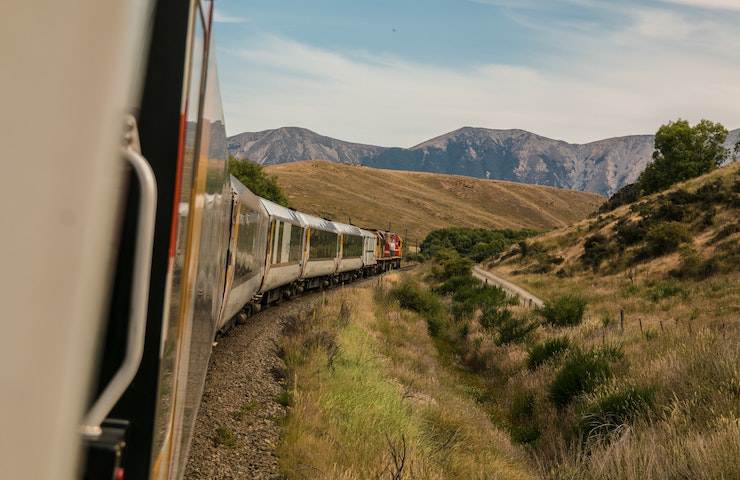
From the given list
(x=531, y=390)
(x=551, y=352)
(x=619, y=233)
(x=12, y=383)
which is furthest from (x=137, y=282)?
(x=619, y=233)

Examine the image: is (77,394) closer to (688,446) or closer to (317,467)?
(317,467)

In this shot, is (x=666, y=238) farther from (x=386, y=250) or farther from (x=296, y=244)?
(x=296, y=244)

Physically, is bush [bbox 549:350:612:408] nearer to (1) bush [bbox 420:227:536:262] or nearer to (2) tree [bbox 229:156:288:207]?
(2) tree [bbox 229:156:288:207]

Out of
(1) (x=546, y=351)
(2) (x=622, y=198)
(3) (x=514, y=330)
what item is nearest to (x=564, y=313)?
(3) (x=514, y=330)

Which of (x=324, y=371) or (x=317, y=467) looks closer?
(x=317, y=467)

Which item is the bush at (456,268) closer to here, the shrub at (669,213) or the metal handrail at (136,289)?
the shrub at (669,213)

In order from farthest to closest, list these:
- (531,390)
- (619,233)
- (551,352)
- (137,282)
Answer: (619,233) < (551,352) < (531,390) < (137,282)

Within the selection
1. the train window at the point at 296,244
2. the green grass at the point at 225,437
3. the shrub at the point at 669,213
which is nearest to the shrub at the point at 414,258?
the shrub at the point at 669,213

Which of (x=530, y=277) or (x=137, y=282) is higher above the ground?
(x=137, y=282)

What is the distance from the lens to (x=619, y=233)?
4738 centimetres

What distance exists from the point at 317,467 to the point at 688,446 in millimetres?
3597

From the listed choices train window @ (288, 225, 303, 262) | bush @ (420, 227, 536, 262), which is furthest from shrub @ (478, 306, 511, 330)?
bush @ (420, 227, 536, 262)

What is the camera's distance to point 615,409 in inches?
436

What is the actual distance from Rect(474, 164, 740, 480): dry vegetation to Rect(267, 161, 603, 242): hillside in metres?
89.0
